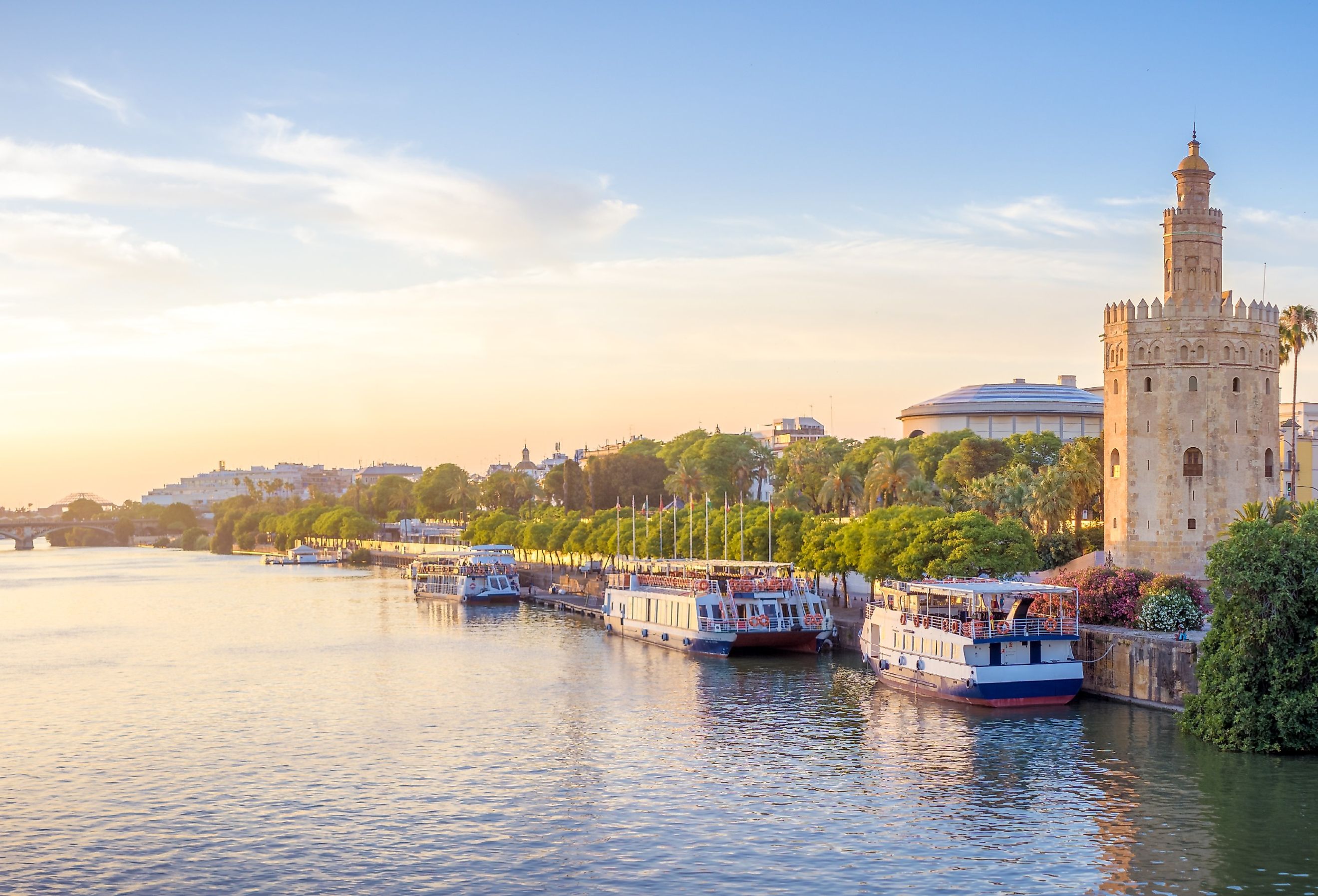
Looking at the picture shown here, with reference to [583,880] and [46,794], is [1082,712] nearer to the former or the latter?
[583,880]

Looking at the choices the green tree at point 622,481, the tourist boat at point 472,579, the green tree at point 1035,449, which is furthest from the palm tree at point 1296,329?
the green tree at point 622,481

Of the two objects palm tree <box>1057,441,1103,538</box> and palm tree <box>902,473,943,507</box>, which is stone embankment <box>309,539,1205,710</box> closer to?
palm tree <box>1057,441,1103,538</box>

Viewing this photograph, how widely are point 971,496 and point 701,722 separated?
4160cm

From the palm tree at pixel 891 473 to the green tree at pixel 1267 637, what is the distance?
194ft

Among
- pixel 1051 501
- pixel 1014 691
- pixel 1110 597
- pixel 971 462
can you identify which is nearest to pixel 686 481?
pixel 971 462

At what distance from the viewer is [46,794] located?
4119 centimetres

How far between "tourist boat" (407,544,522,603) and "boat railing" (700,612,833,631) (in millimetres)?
51573

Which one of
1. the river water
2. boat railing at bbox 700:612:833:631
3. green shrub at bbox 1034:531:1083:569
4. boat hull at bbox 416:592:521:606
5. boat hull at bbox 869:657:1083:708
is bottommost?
the river water

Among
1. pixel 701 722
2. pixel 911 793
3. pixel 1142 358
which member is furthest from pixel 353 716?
pixel 1142 358

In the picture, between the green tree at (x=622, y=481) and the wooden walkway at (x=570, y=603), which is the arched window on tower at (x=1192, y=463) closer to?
the wooden walkway at (x=570, y=603)

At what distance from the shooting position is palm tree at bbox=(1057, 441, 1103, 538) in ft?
263

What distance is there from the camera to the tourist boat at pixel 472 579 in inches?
4744

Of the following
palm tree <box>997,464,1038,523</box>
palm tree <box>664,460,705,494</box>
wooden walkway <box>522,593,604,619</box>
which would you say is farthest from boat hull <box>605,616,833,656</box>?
palm tree <box>664,460,705,494</box>

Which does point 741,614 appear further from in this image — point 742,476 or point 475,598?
point 742,476
